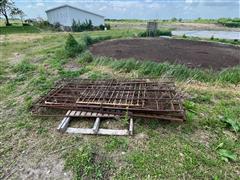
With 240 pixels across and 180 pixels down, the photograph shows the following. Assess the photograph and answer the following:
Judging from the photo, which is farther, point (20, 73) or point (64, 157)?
point (20, 73)

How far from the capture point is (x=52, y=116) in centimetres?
318

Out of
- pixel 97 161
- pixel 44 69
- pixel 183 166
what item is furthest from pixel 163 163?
pixel 44 69

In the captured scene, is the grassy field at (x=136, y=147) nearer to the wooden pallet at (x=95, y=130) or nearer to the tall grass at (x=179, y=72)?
the wooden pallet at (x=95, y=130)

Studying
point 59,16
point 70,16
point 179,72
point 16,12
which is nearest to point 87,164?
point 179,72

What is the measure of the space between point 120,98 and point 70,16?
20.8m

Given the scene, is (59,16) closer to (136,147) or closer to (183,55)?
(183,55)

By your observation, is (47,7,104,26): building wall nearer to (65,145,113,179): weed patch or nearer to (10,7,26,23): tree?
(10,7,26,23): tree

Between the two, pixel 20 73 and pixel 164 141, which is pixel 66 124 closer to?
pixel 164 141

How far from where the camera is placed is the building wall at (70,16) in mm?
21281

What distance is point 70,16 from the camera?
21.2 metres

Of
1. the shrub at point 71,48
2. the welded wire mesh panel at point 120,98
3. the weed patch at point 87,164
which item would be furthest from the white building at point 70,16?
the weed patch at point 87,164

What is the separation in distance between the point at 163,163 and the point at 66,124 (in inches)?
63.1

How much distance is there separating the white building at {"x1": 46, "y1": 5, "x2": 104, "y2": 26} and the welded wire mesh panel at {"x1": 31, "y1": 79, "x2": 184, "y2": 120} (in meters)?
19.5

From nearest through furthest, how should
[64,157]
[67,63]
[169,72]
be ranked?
[64,157] < [169,72] < [67,63]
